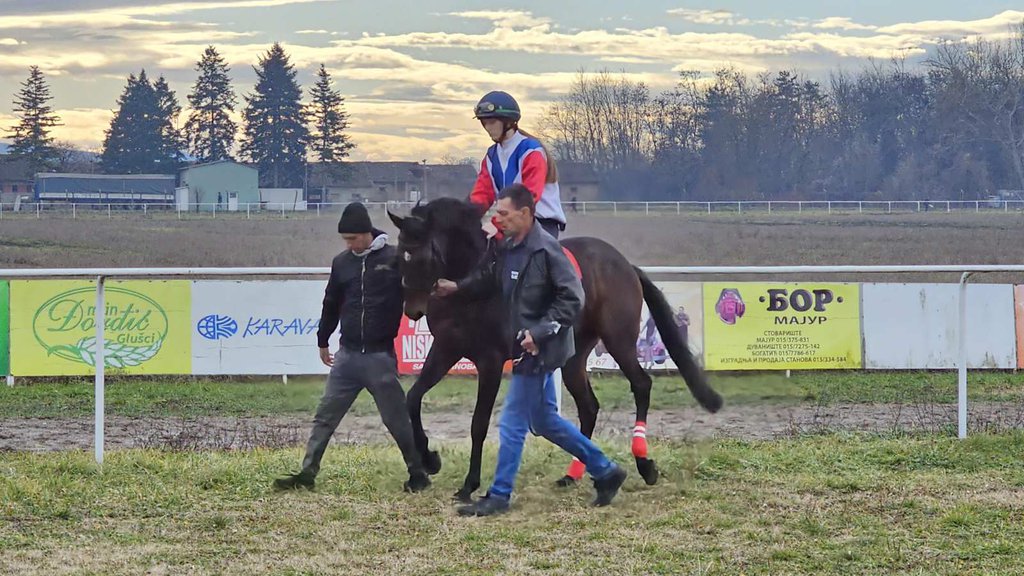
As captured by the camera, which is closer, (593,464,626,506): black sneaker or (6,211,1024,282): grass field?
(593,464,626,506): black sneaker

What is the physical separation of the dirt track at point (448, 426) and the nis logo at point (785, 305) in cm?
124

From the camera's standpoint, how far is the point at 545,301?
19.6ft

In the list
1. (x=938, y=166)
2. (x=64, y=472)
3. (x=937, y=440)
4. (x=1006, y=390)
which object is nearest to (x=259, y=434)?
(x=64, y=472)

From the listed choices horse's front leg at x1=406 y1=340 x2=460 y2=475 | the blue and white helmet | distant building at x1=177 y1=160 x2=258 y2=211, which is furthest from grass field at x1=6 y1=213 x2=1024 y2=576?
distant building at x1=177 y1=160 x2=258 y2=211

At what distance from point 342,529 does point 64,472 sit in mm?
2254

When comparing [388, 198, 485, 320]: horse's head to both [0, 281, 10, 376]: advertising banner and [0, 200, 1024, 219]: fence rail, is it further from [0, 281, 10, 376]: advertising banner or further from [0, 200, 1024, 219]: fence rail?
[0, 200, 1024, 219]: fence rail

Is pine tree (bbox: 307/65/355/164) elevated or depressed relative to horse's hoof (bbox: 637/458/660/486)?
elevated

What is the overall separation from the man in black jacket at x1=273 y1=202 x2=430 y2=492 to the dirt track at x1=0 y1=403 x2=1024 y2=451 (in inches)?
71.6

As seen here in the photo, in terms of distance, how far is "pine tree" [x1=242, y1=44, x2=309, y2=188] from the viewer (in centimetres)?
3073

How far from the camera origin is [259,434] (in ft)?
31.1

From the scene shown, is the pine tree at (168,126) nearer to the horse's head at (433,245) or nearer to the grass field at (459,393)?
the grass field at (459,393)

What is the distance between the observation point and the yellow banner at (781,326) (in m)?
11.8

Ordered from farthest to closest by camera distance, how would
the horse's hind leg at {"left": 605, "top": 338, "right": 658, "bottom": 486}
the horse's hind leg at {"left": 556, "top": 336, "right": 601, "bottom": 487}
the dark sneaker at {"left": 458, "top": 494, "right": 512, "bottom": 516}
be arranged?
1. the horse's hind leg at {"left": 556, "top": 336, "right": 601, "bottom": 487}
2. the horse's hind leg at {"left": 605, "top": 338, "right": 658, "bottom": 486}
3. the dark sneaker at {"left": 458, "top": 494, "right": 512, "bottom": 516}

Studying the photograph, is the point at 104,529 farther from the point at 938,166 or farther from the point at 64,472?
the point at 938,166
